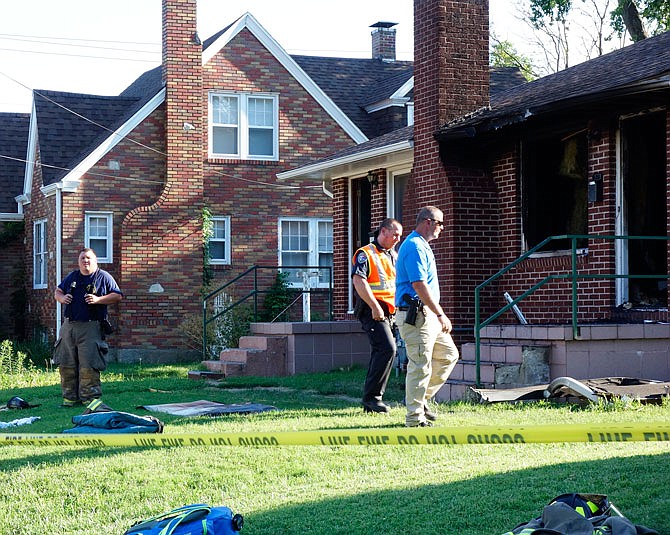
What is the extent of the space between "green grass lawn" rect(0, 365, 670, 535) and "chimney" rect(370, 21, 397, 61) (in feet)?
77.6

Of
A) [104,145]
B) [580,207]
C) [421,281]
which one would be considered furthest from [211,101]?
[421,281]

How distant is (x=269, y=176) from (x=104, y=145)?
4038mm

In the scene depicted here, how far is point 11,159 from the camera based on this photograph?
30.2m

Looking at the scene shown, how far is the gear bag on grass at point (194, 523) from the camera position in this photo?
5.68m

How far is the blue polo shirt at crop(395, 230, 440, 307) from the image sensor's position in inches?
371

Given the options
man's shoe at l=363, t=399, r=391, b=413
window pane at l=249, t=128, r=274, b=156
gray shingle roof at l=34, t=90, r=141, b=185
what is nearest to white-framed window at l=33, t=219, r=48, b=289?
gray shingle roof at l=34, t=90, r=141, b=185

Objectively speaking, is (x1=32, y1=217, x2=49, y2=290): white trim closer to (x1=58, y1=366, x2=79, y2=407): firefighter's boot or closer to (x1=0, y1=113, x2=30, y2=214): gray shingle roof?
(x1=0, y1=113, x2=30, y2=214): gray shingle roof

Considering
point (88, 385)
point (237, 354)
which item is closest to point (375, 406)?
point (88, 385)

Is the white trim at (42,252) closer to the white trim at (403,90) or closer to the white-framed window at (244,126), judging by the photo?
the white-framed window at (244,126)

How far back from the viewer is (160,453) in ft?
28.9

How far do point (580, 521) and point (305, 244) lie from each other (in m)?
22.0

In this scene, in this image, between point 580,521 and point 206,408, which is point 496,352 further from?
point 580,521

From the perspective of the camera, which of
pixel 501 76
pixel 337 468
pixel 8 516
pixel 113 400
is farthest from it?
pixel 501 76

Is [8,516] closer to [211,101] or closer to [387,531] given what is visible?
[387,531]
